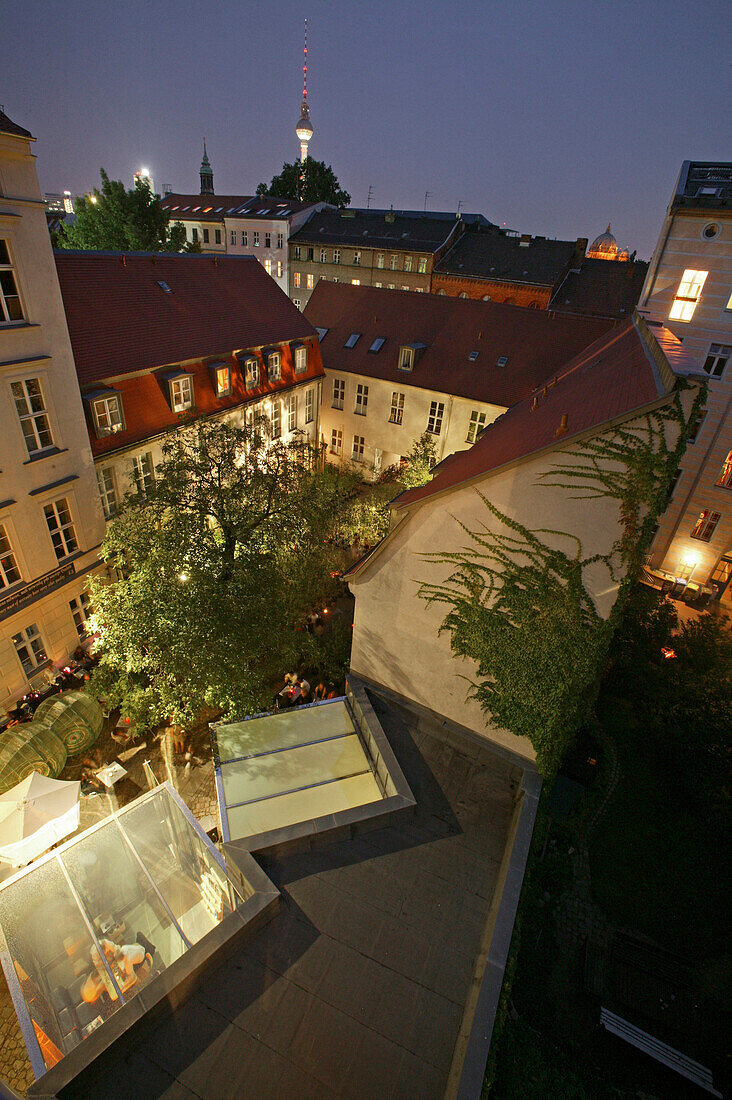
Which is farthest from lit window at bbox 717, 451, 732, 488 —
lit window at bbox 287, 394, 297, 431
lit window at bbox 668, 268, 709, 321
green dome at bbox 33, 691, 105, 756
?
green dome at bbox 33, 691, 105, 756

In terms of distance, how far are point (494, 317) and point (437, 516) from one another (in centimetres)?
2580

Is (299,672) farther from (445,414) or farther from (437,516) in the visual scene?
(445,414)

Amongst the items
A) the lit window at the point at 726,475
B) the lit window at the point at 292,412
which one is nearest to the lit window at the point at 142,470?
the lit window at the point at 292,412

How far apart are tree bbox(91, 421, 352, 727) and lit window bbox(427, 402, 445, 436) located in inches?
718

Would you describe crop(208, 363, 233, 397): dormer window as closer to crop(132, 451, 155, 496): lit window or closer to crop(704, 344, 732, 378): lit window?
crop(132, 451, 155, 496): lit window

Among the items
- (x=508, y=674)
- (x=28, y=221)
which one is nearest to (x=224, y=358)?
(x=28, y=221)

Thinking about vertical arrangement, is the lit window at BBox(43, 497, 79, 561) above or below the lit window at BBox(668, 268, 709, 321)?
below

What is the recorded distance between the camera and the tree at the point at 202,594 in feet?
43.7

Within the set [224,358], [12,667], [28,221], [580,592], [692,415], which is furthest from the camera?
[224,358]

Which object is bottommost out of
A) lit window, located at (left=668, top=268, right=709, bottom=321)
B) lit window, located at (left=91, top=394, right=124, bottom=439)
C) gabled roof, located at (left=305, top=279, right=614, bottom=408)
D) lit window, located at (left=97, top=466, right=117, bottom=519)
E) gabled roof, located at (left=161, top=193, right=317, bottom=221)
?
lit window, located at (left=97, top=466, right=117, bottom=519)

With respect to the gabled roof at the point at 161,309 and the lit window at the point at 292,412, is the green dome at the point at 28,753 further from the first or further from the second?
the lit window at the point at 292,412

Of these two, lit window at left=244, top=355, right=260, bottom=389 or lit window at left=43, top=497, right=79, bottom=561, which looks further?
lit window at left=244, top=355, right=260, bottom=389

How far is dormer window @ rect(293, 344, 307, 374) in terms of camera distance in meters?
31.3

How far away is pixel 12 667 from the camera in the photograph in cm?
1762
